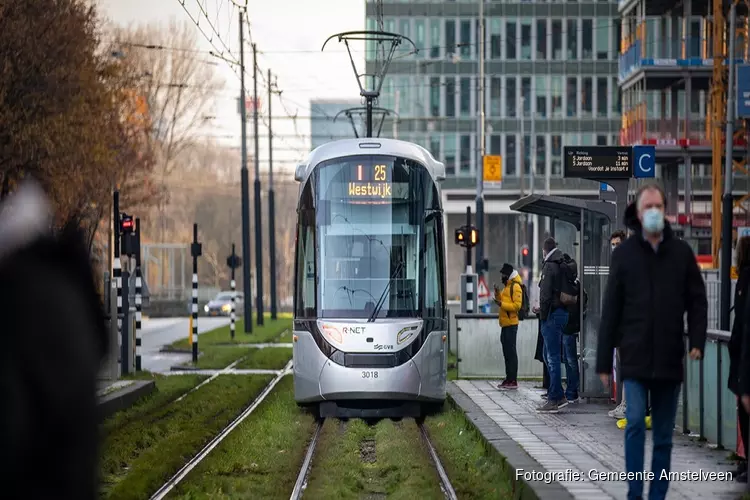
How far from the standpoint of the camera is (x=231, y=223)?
95812mm

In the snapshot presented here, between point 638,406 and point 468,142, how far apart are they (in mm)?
75622

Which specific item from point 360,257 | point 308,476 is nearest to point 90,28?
point 360,257

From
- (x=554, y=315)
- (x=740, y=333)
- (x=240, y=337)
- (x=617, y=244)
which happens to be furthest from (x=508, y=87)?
(x=740, y=333)

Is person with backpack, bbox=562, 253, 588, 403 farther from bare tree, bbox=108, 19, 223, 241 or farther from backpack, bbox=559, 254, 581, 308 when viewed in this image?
bare tree, bbox=108, 19, 223, 241

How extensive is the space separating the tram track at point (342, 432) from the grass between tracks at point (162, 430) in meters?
1.14

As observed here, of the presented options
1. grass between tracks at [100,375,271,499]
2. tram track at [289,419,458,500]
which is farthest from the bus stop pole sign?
grass between tracks at [100,375,271,499]

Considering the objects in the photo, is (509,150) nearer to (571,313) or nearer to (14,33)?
(14,33)

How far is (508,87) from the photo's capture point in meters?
83.1

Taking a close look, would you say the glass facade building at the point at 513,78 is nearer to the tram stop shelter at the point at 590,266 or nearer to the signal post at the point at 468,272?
the signal post at the point at 468,272

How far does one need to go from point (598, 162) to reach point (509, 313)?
5.17m

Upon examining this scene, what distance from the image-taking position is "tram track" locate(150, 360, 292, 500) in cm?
1092

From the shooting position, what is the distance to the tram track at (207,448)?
1092 centimetres

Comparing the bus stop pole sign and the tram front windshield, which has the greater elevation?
the bus stop pole sign

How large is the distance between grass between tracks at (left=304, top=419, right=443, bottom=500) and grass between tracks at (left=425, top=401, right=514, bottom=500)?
7.6 inches
